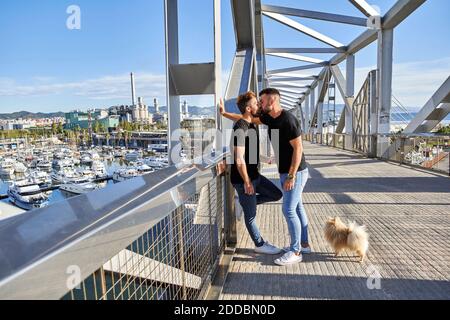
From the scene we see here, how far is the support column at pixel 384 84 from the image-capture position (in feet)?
36.9

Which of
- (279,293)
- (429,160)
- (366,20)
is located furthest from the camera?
(366,20)

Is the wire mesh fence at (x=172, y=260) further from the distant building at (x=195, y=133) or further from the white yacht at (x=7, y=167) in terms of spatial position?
the white yacht at (x=7, y=167)

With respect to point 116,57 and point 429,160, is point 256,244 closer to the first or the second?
point 116,57

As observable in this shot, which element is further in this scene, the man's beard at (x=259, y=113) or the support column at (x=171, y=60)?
the support column at (x=171, y=60)

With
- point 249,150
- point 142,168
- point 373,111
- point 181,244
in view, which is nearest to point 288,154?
point 249,150

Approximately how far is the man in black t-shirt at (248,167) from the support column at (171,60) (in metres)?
0.95

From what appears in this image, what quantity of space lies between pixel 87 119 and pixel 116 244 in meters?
2.48

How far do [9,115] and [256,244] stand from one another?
108 inches

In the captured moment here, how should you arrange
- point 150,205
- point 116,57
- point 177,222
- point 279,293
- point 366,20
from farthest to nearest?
point 366,20 → point 116,57 → point 279,293 → point 177,222 → point 150,205

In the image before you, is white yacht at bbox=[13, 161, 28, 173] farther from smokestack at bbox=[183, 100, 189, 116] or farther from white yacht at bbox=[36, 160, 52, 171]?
smokestack at bbox=[183, 100, 189, 116]

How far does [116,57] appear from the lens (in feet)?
11.9

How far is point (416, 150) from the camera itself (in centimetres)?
880

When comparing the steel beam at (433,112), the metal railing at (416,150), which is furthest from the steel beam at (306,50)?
the steel beam at (433,112)

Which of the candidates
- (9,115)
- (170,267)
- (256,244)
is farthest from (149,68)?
(170,267)
